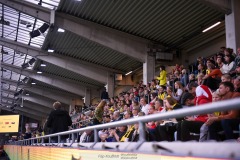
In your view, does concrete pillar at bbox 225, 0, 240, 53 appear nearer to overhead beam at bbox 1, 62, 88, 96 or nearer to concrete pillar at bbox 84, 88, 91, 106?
concrete pillar at bbox 84, 88, 91, 106

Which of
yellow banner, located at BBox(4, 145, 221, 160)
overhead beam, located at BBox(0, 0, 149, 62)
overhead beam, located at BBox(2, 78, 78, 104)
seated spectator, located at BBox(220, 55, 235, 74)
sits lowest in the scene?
yellow banner, located at BBox(4, 145, 221, 160)

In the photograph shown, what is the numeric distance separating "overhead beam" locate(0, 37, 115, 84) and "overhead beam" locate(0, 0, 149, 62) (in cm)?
770

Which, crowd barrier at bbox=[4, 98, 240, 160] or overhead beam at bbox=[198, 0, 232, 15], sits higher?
overhead beam at bbox=[198, 0, 232, 15]

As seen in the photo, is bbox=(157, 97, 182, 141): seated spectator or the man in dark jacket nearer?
bbox=(157, 97, 182, 141): seated spectator

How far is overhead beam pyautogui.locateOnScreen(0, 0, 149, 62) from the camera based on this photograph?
A: 19.0 m

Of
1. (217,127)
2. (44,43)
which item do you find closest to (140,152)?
(217,127)

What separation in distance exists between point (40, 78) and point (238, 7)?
24.7 meters

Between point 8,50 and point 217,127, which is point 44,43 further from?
point 217,127

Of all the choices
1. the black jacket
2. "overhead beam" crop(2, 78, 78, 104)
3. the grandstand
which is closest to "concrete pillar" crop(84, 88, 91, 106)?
the grandstand

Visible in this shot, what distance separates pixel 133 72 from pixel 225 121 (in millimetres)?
23635

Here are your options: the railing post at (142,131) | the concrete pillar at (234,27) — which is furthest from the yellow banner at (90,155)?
the concrete pillar at (234,27)

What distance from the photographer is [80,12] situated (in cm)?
1880

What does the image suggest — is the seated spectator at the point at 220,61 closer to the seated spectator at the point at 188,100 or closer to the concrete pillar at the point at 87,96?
the seated spectator at the point at 188,100

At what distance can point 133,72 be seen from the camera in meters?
A: 28.0
